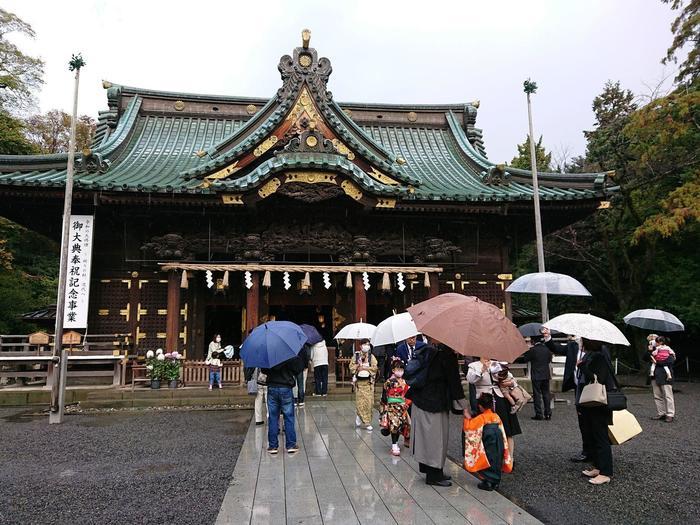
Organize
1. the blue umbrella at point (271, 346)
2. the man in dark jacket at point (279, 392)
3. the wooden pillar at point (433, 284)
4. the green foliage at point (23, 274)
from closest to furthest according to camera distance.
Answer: the blue umbrella at point (271, 346) < the man in dark jacket at point (279, 392) < the wooden pillar at point (433, 284) < the green foliage at point (23, 274)

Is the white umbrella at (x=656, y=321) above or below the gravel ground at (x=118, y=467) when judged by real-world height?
above

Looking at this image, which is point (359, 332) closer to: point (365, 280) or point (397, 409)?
point (365, 280)

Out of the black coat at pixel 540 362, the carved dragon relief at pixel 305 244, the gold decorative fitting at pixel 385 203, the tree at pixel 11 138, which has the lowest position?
the black coat at pixel 540 362

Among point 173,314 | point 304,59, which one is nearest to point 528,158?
point 304,59

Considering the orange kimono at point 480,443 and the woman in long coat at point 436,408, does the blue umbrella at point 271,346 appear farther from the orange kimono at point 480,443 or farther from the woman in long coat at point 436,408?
the orange kimono at point 480,443

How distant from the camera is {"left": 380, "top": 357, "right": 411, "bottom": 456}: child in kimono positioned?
6.95 metres

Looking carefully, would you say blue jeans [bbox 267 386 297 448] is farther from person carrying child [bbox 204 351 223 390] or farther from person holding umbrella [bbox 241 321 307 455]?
person carrying child [bbox 204 351 223 390]

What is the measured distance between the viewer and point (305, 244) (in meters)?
14.9

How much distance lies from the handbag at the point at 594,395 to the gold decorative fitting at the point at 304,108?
12229 millimetres

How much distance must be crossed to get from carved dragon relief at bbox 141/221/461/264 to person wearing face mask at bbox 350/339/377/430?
6218mm

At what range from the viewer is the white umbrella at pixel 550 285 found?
28.4 feet

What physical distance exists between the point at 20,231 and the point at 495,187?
993 inches

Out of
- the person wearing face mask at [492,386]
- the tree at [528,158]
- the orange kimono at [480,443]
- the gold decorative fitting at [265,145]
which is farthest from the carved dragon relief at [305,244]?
the tree at [528,158]

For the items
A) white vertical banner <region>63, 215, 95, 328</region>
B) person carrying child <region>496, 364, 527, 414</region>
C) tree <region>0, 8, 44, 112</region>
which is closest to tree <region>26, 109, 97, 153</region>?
tree <region>0, 8, 44, 112</region>
